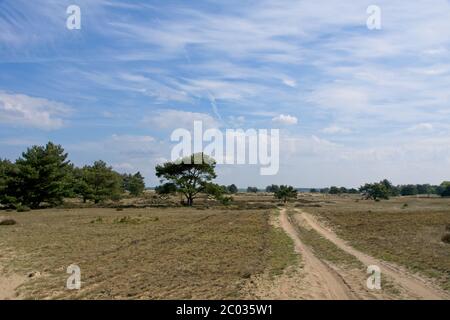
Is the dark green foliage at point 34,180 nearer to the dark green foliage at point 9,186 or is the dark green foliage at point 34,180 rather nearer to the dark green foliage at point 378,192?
the dark green foliage at point 9,186

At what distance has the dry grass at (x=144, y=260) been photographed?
1305cm

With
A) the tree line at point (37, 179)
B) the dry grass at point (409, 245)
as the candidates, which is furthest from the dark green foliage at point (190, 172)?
the dry grass at point (409, 245)

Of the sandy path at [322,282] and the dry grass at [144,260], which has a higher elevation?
the sandy path at [322,282]

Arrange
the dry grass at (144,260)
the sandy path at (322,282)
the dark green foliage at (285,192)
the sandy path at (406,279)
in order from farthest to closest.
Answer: the dark green foliage at (285,192) → the dry grass at (144,260) → the sandy path at (406,279) → the sandy path at (322,282)

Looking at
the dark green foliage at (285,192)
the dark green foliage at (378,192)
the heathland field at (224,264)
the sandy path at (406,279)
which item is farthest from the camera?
the dark green foliage at (378,192)

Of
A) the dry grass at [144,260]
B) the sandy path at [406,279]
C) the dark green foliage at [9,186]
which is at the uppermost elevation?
the dark green foliage at [9,186]

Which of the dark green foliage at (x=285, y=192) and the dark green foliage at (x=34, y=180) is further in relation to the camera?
the dark green foliage at (x=285, y=192)

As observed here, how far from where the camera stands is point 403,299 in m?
11.3

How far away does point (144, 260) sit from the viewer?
60.4 ft

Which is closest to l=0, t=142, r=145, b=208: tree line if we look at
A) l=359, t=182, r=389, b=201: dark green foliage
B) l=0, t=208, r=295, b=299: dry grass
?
l=0, t=208, r=295, b=299: dry grass

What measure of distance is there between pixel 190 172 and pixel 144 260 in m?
56.1

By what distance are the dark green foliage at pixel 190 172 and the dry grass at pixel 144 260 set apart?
42577 mm

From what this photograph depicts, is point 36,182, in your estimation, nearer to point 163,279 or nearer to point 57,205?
point 57,205
